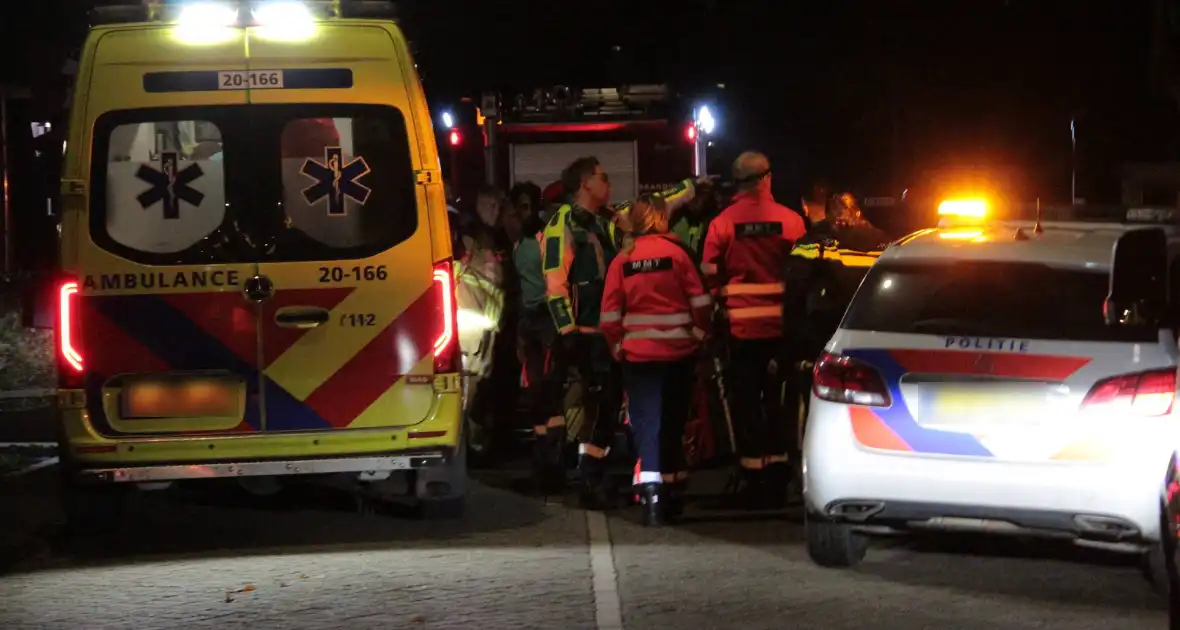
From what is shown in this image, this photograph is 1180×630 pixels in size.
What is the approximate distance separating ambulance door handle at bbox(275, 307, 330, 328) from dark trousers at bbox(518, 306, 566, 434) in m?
2.23

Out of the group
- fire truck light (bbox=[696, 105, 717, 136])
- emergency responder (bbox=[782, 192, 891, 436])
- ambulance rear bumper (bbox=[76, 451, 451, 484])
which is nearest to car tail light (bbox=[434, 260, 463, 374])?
ambulance rear bumper (bbox=[76, 451, 451, 484])

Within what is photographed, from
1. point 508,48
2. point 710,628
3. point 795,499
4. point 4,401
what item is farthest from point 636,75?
point 710,628

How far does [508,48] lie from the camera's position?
38719 mm

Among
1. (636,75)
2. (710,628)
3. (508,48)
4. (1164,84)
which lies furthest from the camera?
(636,75)

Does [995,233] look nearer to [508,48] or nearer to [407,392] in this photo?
[407,392]

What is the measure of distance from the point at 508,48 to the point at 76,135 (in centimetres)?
3175

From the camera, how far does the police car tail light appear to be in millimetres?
7621

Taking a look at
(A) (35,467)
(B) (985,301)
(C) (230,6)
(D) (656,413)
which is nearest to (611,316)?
(D) (656,413)

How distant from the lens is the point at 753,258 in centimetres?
903

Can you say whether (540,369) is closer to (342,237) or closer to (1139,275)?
(342,237)

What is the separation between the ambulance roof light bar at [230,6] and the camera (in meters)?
7.62

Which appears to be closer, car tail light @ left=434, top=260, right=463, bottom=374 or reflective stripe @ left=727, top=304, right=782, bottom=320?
car tail light @ left=434, top=260, right=463, bottom=374

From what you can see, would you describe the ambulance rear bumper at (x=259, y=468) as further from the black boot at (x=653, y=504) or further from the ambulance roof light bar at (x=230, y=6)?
the ambulance roof light bar at (x=230, y=6)

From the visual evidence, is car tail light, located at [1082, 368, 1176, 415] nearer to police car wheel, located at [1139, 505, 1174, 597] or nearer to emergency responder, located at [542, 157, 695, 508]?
police car wheel, located at [1139, 505, 1174, 597]
